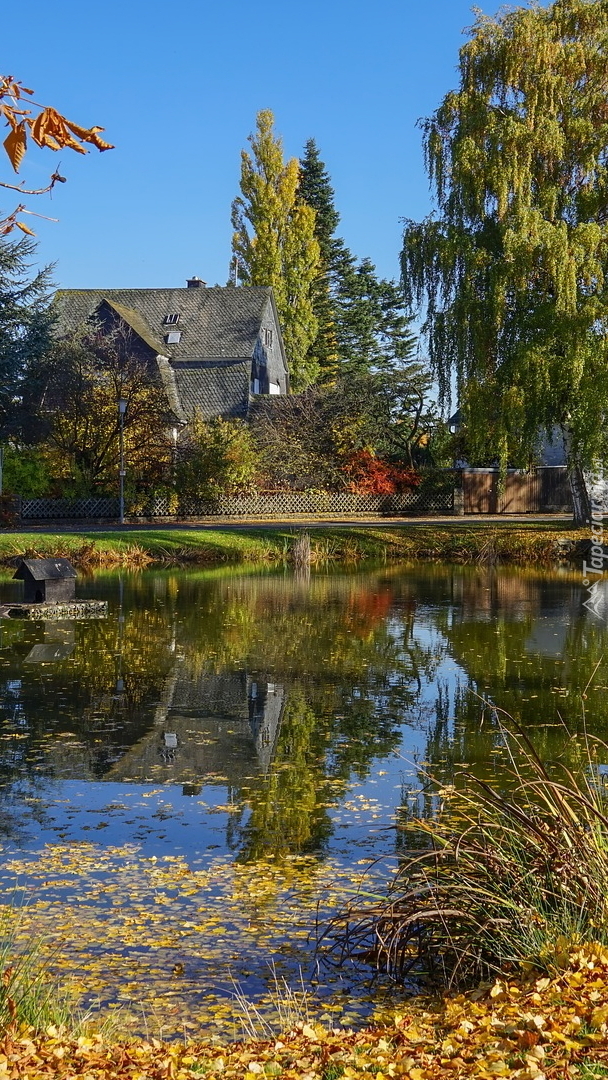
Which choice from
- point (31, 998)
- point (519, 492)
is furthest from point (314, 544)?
point (31, 998)

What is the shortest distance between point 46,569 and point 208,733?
10079 millimetres

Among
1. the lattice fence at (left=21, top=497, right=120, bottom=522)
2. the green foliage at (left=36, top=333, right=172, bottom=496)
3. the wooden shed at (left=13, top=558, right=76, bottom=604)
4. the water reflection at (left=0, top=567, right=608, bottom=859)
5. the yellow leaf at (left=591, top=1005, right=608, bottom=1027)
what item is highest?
the green foliage at (left=36, top=333, right=172, bottom=496)

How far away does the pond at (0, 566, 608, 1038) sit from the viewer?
19.9ft

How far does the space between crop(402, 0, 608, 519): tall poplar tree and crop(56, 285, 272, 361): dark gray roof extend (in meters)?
23.1

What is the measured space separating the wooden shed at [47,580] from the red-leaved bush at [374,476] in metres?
24.0

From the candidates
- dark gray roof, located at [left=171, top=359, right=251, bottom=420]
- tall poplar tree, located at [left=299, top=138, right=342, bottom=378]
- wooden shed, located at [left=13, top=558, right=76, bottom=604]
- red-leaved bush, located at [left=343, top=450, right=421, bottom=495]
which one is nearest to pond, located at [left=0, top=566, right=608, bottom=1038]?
wooden shed, located at [left=13, top=558, right=76, bottom=604]

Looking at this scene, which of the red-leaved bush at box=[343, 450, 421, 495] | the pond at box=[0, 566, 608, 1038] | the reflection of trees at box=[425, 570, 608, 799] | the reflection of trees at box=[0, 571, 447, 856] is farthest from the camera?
the red-leaved bush at box=[343, 450, 421, 495]

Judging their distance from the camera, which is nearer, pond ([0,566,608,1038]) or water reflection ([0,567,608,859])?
pond ([0,566,608,1038])

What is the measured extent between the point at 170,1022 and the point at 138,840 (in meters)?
2.81

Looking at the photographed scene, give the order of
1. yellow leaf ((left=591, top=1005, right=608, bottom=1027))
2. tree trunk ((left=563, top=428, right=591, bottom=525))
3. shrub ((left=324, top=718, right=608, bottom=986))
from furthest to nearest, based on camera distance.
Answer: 1. tree trunk ((left=563, top=428, right=591, bottom=525))
2. shrub ((left=324, top=718, right=608, bottom=986))
3. yellow leaf ((left=591, top=1005, right=608, bottom=1027))

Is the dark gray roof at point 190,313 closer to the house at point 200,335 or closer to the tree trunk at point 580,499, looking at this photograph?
the house at point 200,335

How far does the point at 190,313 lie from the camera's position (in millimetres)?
56094

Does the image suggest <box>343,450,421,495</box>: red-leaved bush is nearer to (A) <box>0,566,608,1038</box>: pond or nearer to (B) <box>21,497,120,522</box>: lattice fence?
(B) <box>21,497,120,522</box>: lattice fence

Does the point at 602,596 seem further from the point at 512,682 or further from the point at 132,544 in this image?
the point at 132,544
